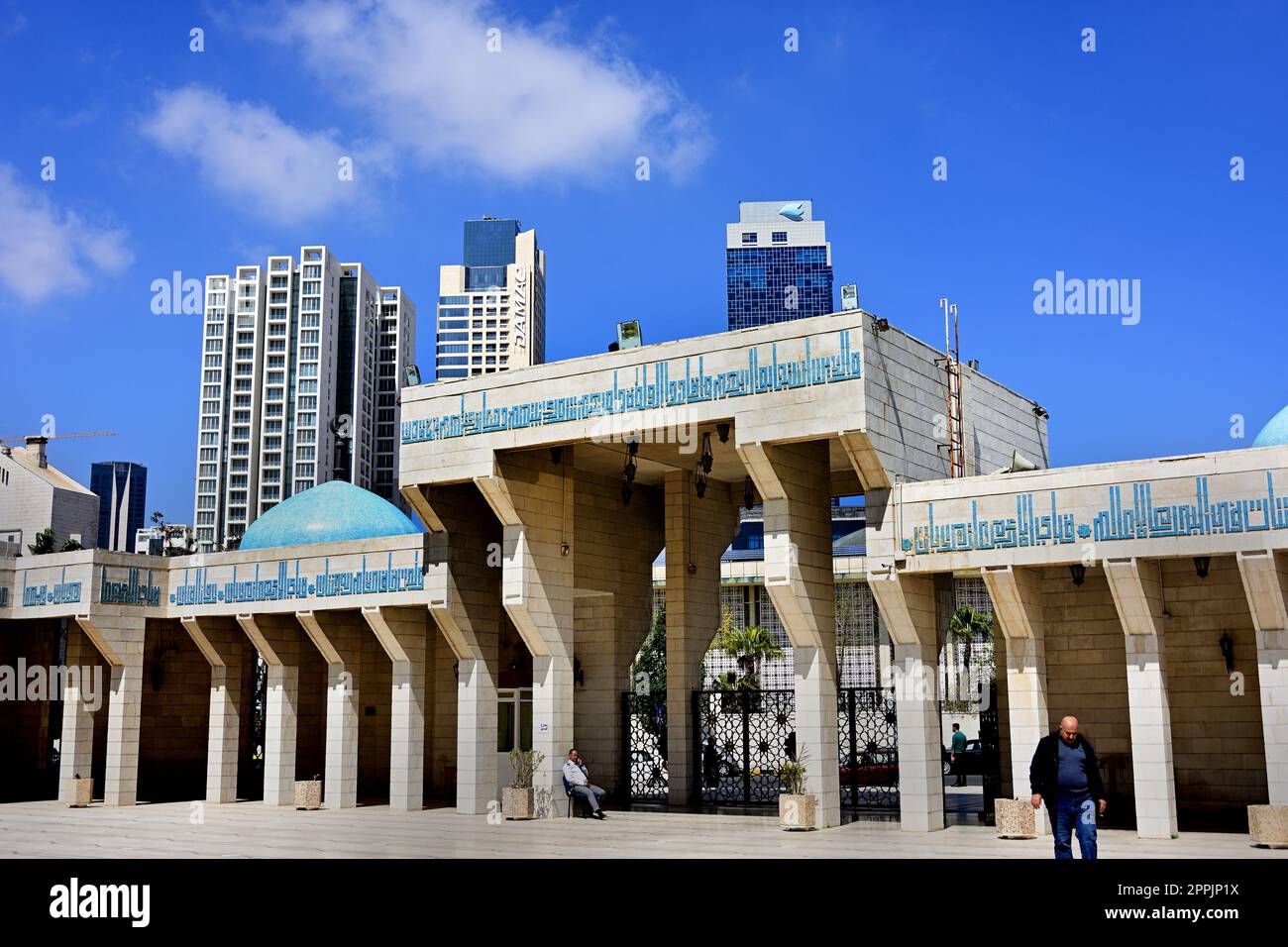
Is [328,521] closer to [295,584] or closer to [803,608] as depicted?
[295,584]

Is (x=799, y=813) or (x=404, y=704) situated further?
(x=404, y=704)

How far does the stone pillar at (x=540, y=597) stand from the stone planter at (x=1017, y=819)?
368 inches

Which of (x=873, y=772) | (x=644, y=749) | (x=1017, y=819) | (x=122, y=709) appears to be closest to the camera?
(x=1017, y=819)

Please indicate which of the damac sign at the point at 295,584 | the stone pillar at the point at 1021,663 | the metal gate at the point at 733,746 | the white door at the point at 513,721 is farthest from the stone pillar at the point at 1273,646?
the white door at the point at 513,721

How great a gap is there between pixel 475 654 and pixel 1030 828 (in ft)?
40.5

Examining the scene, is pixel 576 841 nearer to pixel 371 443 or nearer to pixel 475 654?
pixel 475 654

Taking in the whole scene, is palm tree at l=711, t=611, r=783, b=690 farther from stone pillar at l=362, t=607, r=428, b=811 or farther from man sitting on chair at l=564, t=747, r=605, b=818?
man sitting on chair at l=564, t=747, r=605, b=818

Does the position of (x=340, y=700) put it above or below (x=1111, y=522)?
below

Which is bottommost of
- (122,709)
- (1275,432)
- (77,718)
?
(77,718)

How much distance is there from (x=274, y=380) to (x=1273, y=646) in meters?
127

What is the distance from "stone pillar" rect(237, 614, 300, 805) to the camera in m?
30.2

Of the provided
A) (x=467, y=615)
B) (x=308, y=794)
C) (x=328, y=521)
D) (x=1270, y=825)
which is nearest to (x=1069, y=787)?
(x=1270, y=825)

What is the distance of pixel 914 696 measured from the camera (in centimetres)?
2102

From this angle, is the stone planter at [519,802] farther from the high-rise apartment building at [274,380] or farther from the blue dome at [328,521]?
the high-rise apartment building at [274,380]
